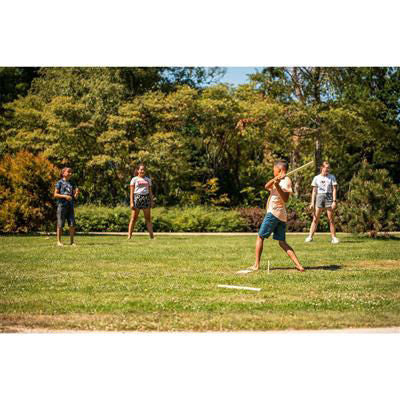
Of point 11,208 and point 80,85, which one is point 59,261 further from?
point 80,85

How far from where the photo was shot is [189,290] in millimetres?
6277

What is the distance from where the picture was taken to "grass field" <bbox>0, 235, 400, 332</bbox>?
16.9 ft

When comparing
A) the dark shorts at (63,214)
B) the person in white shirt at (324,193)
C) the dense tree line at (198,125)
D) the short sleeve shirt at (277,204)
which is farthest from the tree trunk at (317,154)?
the short sleeve shirt at (277,204)

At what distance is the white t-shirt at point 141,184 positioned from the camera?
11805 millimetres

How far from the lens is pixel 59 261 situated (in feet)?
27.8

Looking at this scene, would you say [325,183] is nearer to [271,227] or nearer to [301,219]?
[301,219]

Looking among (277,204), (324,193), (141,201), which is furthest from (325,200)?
(277,204)

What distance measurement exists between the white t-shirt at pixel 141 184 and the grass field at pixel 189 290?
210 centimetres

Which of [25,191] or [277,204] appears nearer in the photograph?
[277,204]

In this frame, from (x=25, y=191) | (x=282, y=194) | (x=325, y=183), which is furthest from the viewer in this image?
(x=25, y=191)

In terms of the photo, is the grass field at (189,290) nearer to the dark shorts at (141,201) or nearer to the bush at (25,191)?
the dark shorts at (141,201)

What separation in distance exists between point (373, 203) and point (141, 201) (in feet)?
15.9

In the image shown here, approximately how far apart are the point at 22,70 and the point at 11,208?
476 centimetres

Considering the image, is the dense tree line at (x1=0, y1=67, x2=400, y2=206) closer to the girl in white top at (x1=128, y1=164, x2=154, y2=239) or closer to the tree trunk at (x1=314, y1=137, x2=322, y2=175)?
the tree trunk at (x1=314, y1=137, x2=322, y2=175)
